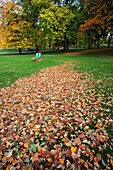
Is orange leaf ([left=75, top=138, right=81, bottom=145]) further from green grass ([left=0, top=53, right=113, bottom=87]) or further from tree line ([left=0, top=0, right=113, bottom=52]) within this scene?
tree line ([left=0, top=0, right=113, bottom=52])

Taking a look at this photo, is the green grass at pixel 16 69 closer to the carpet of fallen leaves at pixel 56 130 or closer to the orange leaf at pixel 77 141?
the carpet of fallen leaves at pixel 56 130

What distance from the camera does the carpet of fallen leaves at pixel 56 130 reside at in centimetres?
217

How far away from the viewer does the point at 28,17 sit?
2017cm

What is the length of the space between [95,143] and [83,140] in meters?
0.22

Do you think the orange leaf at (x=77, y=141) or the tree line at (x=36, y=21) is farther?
the tree line at (x=36, y=21)

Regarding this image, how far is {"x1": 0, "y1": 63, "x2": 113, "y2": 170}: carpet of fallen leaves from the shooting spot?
2174mm

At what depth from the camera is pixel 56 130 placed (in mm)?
2893

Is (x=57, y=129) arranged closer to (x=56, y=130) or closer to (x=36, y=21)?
(x=56, y=130)

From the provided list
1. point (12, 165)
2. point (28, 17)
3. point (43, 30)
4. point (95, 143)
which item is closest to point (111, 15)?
point (43, 30)

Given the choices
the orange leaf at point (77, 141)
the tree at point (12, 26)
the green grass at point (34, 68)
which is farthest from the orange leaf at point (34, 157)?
the tree at point (12, 26)

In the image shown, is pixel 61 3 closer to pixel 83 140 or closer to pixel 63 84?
pixel 63 84

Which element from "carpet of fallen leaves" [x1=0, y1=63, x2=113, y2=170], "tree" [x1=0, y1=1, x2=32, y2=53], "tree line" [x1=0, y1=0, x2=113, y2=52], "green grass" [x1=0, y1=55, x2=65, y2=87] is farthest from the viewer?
"tree" [x1=0, y1=1, x2=32, y2=53]

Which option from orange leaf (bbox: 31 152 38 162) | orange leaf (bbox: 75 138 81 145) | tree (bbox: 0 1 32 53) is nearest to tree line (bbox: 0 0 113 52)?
tree (bbox: 0 1 32 53)

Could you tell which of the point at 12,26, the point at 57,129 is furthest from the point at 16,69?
the point at 12,26
